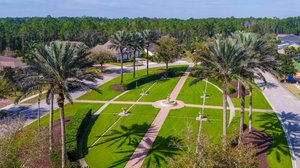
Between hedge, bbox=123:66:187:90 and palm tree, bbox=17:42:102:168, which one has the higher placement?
palm tree, bbox=17:42:102:168

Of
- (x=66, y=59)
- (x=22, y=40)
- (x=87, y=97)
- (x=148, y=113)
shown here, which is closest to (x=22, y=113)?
(x=87, y=97)

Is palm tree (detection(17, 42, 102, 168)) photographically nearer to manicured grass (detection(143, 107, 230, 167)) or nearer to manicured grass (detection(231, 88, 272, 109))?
manicured grass (detection(143, 107, 230, 167))

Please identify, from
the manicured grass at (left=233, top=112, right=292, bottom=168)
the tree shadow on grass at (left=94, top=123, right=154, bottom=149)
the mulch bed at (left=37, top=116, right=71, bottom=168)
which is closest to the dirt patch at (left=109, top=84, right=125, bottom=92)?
the mulch bed at (left=37, top=116, right=71, bottom=168)

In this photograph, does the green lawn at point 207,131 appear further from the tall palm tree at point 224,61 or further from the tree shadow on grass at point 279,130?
the tall palm tree at point 224,61

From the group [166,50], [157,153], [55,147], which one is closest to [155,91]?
[166,50]

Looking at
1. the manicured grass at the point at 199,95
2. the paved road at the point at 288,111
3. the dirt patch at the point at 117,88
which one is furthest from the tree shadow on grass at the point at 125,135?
the dirt patch at the point at 117,88

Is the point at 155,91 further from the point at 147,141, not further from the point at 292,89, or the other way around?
the point at 292,89
